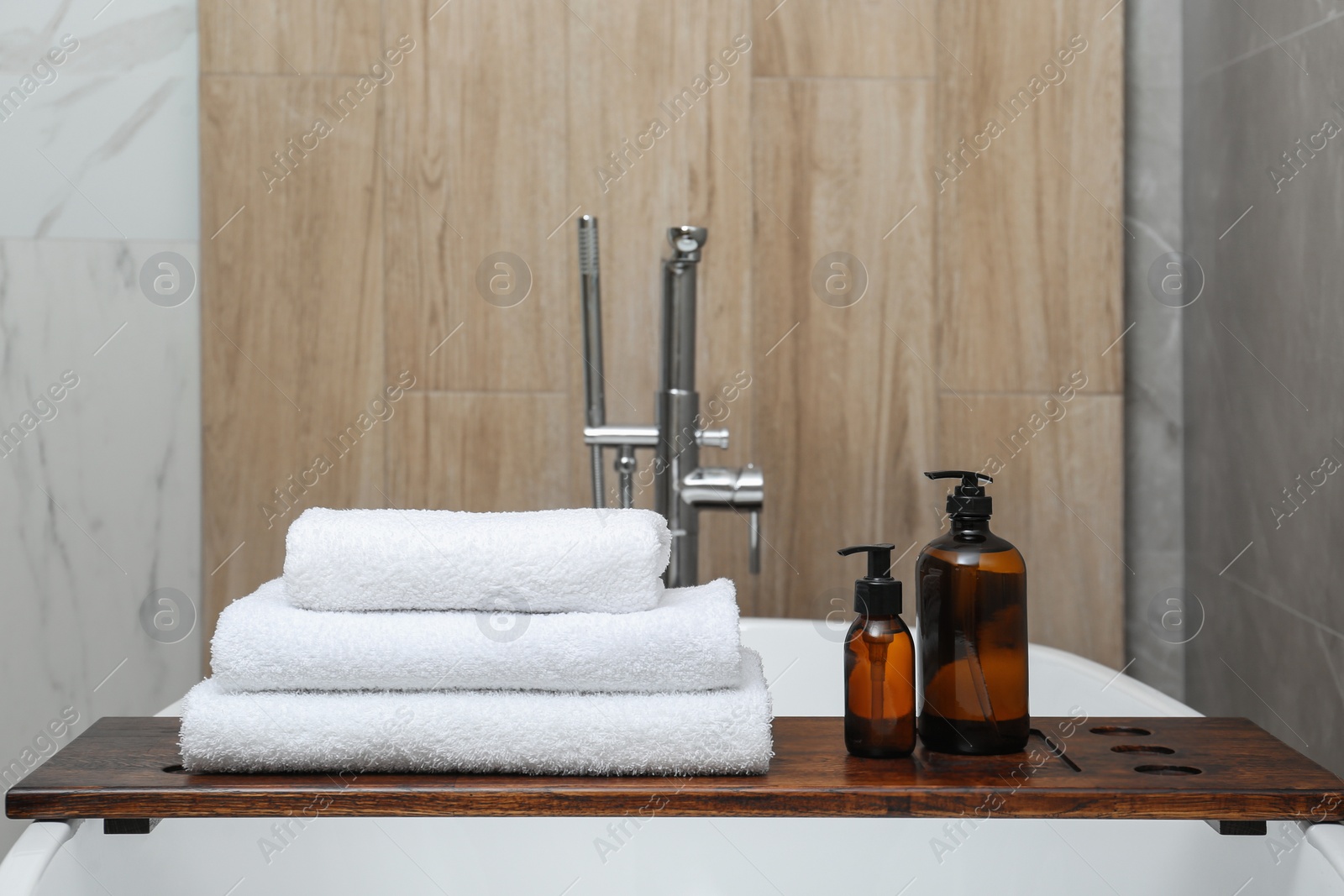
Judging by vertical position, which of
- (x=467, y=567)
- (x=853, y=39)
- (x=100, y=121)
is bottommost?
(x=467, y=567)

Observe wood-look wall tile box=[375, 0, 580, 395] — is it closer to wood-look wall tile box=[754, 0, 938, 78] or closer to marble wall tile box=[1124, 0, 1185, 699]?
wood-look wall tile box=[754, 0, 938, 78]

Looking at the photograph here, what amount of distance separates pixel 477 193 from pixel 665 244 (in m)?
0.25

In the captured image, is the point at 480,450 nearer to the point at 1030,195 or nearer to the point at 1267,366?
the point at 1030,195

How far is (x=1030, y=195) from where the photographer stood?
1391mm

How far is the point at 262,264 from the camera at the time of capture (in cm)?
139

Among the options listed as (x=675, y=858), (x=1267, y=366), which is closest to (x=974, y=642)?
(x=675, y=858)

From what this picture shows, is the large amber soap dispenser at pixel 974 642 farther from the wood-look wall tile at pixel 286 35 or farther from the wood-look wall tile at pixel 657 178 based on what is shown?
the wood-look wall tile at pixel 286 35

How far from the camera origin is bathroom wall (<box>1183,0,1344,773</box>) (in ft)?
3.50

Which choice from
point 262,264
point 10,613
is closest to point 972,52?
point 262,264

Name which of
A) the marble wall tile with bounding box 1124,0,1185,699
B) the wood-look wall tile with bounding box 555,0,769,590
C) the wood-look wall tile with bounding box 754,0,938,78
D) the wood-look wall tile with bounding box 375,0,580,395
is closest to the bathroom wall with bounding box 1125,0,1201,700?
the marble wall tile with bounding box 1124,0,1185,699

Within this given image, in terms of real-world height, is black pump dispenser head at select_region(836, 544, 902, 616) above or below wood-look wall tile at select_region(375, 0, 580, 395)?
below

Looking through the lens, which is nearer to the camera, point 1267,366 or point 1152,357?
point 1267,366

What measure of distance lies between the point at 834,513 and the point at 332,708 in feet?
3.07

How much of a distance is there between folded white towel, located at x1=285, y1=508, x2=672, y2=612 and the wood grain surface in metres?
0.09
